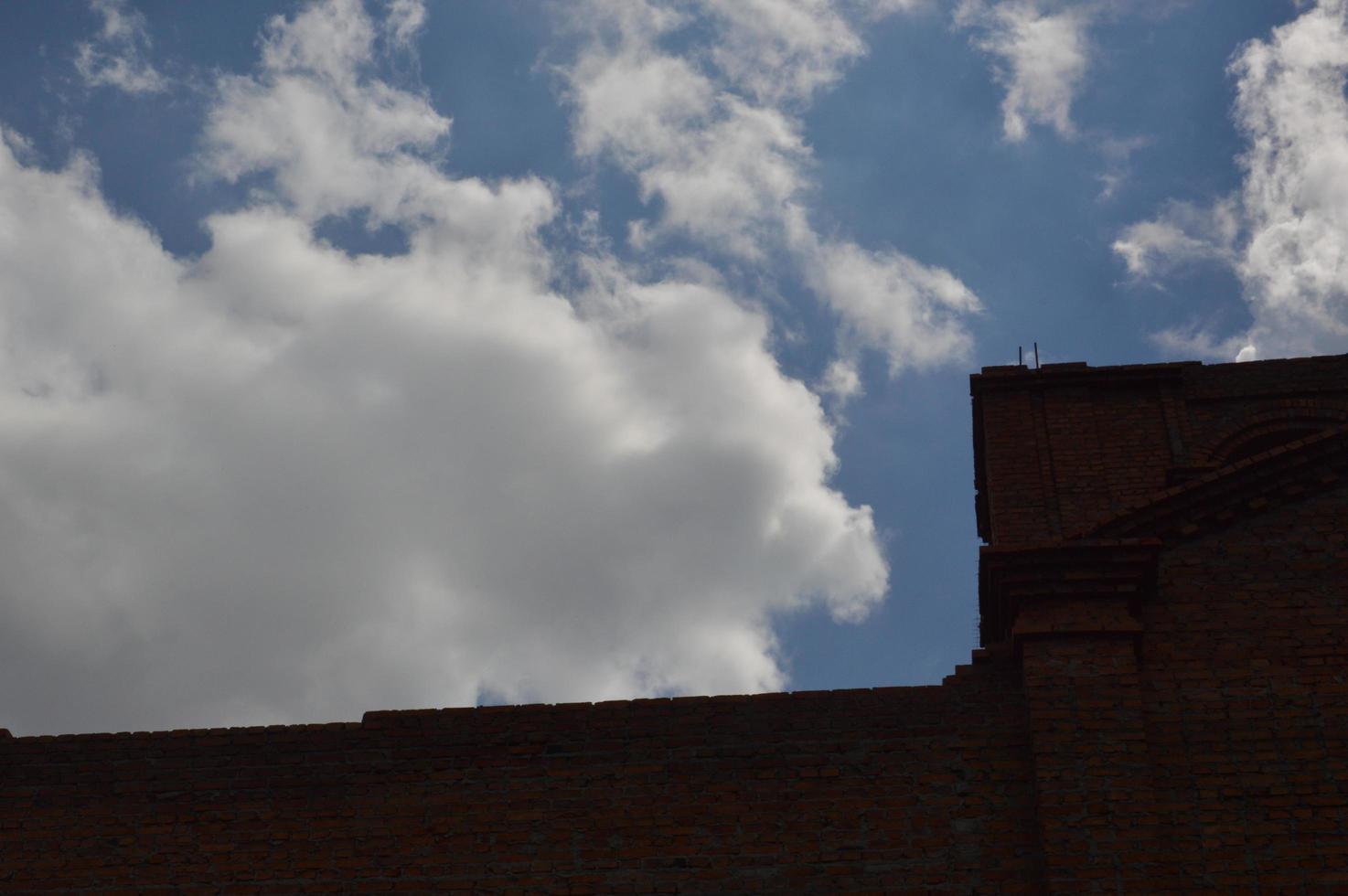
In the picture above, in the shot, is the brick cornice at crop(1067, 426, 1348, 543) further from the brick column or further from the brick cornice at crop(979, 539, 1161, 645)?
the brick column

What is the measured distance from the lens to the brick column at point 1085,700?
9.23m

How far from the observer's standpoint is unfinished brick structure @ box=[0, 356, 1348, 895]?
31.3ft

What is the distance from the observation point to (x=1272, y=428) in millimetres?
16078

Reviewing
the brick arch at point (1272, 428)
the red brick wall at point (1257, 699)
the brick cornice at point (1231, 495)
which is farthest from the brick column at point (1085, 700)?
the brick arch at point (1272, 428)

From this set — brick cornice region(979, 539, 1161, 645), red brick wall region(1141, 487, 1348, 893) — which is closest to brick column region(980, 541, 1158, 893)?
brick cornice region(979, 539, 1161, 645)

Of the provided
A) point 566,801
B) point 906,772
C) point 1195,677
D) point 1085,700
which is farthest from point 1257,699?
point 566,801

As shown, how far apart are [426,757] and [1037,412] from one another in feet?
28.5

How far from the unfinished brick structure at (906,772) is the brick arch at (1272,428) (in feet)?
15.0

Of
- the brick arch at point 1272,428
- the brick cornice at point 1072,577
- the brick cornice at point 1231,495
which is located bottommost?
the brick cornice at point 1072,577

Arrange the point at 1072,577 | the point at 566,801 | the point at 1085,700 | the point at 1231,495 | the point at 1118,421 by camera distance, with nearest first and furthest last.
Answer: the point at 1085,700 < the point at 566,801 < the point at 1072,577 < the point at 1231,495 < the point at 1118,421

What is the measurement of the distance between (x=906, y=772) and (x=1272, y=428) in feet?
27.5

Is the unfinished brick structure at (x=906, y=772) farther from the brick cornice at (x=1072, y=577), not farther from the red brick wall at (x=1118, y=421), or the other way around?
the red brick wall at (x=1118, y=421)

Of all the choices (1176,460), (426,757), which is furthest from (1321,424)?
(426,757)

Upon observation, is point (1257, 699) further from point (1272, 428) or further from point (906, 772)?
point (1272, 428)
